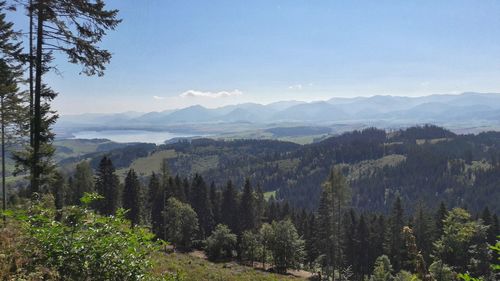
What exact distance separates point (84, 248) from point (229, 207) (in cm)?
7316

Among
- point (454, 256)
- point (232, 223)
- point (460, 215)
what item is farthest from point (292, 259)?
point (460, 215)

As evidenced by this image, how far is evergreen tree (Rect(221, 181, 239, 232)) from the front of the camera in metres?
78.4

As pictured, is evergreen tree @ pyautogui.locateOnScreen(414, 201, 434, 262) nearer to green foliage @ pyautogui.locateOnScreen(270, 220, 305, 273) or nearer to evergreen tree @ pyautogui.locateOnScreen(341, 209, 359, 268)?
evergreen tree @ pyautogui.locateOnScreen(341, 209, 359, 268)

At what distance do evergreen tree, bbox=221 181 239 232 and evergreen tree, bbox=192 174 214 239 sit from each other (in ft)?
10.7

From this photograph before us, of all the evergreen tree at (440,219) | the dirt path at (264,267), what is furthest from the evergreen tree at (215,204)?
the evergreen tree at (440,219)

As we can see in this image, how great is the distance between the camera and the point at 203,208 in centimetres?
8031

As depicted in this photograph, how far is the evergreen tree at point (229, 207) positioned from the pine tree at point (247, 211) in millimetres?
2262

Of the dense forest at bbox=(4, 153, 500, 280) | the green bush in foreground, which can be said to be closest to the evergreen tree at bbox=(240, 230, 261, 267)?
the dense forest at bbox=(4, 153, 500, 280)

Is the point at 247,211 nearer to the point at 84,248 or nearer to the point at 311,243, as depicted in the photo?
the point at 311,243

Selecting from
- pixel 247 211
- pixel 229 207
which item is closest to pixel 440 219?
pixel 247 211

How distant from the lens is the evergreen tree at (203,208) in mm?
80188

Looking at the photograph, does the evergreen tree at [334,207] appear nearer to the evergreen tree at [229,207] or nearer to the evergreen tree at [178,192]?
the evergreen tree at [229,207]

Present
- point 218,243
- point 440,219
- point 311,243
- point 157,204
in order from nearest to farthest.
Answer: point 218,243 < point 440,219 < point 157,204 < point 311,243

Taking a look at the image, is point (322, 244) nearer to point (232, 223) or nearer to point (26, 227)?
point (232, 223)
